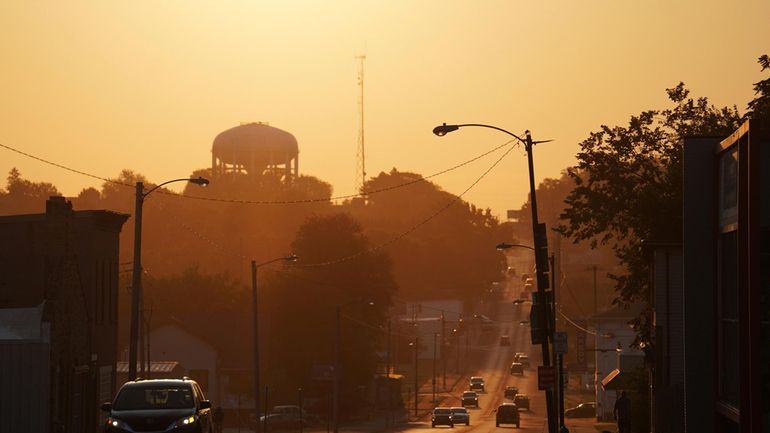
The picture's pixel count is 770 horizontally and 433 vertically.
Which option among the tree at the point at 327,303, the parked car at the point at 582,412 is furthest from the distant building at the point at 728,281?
the tree at the point at 327,303

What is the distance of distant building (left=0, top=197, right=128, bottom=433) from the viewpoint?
4334cm

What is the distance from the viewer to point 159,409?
97.5 ft

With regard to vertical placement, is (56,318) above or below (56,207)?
below

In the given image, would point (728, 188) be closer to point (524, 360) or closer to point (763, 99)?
point (763, 99)

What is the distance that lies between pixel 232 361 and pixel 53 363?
59.1 m

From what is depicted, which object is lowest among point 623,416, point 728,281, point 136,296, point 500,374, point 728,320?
point 500,374

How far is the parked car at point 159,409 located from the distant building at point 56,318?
1352 cm

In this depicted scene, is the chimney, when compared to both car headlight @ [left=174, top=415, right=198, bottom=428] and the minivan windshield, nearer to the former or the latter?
the minivan windshield

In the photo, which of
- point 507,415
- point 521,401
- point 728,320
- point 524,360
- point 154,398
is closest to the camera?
point 728,320

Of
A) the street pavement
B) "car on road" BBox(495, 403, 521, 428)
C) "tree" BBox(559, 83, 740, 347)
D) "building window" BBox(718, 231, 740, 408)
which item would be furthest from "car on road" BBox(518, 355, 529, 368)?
"building window" BBox(718, 231, 740, 408)

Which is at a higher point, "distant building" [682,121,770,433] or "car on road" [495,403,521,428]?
"distant building" [682,121,770,433]

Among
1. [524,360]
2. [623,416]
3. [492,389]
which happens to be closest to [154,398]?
[623,416]

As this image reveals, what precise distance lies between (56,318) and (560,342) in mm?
15462

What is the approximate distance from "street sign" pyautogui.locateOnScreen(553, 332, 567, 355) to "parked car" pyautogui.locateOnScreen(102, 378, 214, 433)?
58.7 ft
